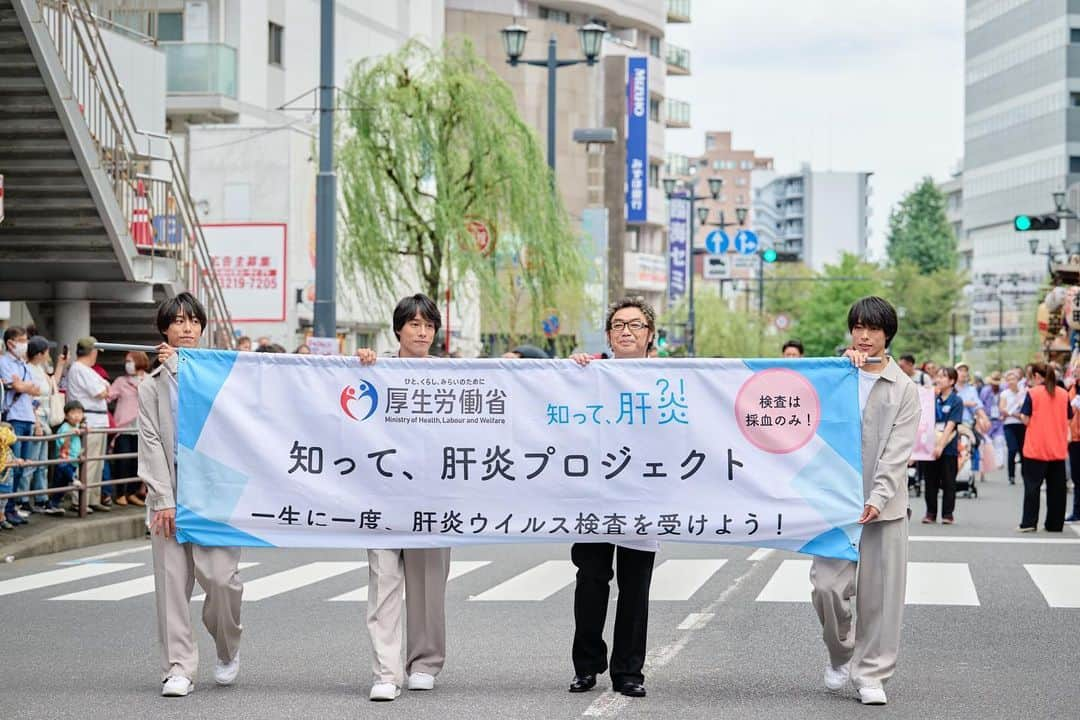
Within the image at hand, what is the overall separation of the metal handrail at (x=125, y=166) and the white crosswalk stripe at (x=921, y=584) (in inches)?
414

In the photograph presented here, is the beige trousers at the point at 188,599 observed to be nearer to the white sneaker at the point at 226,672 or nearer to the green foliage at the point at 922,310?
the white sneaker at the point at 226,672

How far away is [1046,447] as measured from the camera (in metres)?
20.7

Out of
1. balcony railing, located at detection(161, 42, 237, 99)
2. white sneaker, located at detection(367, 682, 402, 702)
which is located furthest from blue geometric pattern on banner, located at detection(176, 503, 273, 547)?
balcony railing, located at detection(161, 42, 237, 99)

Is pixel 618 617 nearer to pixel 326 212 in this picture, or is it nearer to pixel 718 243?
pixel 326 212

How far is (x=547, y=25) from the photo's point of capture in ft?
256

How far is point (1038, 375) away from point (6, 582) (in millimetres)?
12550

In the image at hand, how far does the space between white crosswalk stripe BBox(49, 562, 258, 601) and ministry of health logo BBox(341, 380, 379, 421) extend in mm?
4906

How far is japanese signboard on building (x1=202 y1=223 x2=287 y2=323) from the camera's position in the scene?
27.0 m

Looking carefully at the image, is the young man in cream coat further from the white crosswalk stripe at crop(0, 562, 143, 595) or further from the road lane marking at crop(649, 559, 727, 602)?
the white crosswalk stripe at crop(0, 562, 143, 595)

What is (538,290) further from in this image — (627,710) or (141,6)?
(627,710)

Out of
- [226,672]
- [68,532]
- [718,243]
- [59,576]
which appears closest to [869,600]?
[226,672]

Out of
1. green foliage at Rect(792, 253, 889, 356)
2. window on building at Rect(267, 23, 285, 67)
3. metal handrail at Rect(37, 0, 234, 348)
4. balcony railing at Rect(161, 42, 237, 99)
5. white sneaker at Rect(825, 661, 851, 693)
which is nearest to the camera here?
white sneaker at Rect(825, 661, 851, 693)

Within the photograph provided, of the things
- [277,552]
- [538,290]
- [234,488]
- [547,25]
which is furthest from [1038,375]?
[547,25]

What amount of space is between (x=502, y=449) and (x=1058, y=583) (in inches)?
269
